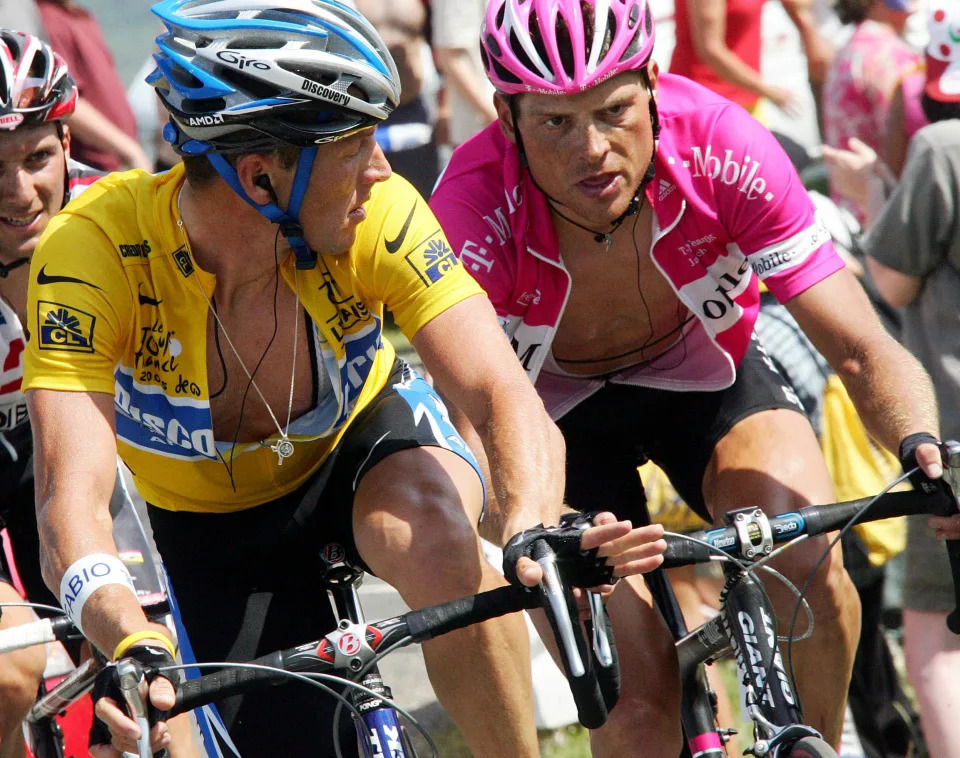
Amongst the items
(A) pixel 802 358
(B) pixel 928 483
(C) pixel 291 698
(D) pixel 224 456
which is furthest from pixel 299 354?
(A) pixel 802 358

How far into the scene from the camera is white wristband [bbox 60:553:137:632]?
109 inches

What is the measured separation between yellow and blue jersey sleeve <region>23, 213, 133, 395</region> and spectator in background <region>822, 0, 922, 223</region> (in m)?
4.15

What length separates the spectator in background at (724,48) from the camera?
708 cm

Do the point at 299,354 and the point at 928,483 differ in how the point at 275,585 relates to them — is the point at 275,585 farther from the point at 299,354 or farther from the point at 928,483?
the point at 928,483

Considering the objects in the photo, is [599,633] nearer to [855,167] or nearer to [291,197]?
[291,197]

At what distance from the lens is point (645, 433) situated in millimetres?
4137

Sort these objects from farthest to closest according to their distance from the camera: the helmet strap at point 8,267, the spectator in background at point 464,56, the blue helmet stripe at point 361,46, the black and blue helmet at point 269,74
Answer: the spectator in background at point 464,56
the helmet strap at point 8,267
the blue helmet stripe at point 361,46
the black and blue helmet at point 269,74

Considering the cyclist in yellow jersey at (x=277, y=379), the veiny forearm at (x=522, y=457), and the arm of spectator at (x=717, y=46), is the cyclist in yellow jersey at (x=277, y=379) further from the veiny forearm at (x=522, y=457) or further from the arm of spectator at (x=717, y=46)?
the arm of spectator at (x=717, y=46)

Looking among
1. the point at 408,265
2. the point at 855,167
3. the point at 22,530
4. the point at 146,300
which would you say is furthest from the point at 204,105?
the point at 855,167

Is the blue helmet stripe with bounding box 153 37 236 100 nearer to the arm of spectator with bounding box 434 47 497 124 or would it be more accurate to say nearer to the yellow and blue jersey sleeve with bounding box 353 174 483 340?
the yellow and blue jersey sleeve with bounding box 353 174 483 340

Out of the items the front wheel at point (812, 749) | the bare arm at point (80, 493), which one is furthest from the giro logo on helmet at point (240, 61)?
the front wheel at point (812, 749)

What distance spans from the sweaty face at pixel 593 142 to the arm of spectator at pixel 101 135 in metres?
3.67

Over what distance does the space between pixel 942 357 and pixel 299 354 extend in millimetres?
2216

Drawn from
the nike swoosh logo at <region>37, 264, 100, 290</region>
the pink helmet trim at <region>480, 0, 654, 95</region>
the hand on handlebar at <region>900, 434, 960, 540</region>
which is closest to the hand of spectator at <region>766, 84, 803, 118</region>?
the pink helmet trim at <region>480, 0, 654, 95</region>
